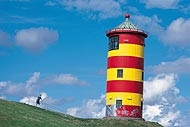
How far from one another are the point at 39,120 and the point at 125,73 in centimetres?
1829

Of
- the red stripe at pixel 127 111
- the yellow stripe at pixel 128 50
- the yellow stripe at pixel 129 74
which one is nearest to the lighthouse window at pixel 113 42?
the yellow stripe at pixel 128 50

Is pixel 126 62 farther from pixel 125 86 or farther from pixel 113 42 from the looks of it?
pixel 113 42

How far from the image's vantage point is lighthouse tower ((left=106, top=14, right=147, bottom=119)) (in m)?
53.9

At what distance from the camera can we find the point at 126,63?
2135 inches

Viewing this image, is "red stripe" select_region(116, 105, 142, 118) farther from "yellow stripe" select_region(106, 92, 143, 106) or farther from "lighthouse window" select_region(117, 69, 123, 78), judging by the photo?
"lighthouse window" select_region(117, 69, 123, 78)

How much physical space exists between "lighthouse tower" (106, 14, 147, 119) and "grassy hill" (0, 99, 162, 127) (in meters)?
2.71

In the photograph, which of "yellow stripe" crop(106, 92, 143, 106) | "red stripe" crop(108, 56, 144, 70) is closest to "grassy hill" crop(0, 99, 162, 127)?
"yellow stripe" crop(106, 92, 143, 106)

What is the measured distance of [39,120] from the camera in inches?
1496

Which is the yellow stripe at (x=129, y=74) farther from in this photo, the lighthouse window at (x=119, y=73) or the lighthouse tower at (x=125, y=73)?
the lighthouse window at (x=119, y=73)

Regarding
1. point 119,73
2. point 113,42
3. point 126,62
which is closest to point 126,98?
point 119,73

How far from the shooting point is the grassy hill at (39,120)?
35.3m

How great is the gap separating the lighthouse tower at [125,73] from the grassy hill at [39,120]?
2710 millimetres

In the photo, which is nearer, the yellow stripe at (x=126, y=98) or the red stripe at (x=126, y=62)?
the yellow stripe at (x=126, y=98)

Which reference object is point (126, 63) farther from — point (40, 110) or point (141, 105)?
point (40, 110)
